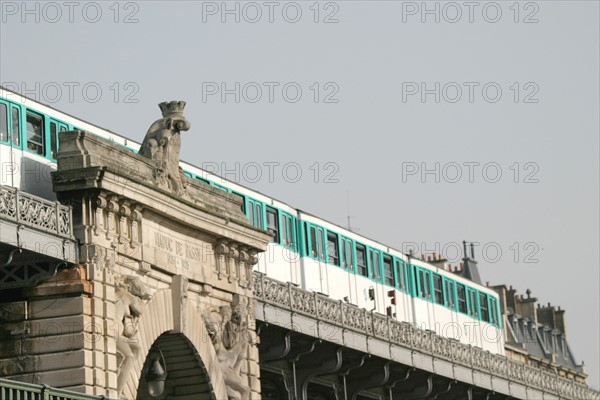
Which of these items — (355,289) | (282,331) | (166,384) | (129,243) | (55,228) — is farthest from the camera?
(355,289)

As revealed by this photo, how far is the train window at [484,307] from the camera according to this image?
82.7 meters

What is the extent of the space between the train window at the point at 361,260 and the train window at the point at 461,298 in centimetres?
1162

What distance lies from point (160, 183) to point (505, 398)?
109ft

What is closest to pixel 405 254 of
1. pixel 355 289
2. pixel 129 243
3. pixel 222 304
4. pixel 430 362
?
pixel 355 289

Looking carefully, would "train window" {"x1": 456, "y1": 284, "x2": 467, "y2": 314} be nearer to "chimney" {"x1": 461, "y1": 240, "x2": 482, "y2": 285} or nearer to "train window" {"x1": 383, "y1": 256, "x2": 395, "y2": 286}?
"train window" {"x1": 383, "y1": 256, "x2": 395, "y2": 286}

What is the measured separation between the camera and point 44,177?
137 feet

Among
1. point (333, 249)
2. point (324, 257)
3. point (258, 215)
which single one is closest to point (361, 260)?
point (333, 249)

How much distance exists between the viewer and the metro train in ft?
135

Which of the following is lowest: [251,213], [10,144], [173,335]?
[173,335]

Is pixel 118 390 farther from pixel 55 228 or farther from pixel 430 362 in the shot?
pixel 430 362

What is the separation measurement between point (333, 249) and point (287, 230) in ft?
17.1

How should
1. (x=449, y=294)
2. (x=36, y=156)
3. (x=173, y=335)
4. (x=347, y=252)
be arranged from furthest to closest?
(x=449, y=294), (x=347, y=252), (x=173, y=335), (x=36, y=156)

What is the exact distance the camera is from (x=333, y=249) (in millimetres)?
65812

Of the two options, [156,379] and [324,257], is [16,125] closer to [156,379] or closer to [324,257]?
[156,379]
